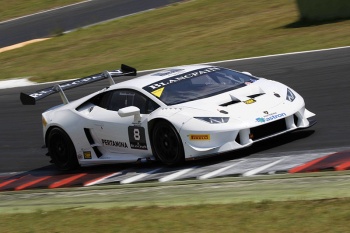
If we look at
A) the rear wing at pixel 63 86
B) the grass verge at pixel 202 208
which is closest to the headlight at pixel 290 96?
the grass verge at pixel 202 208

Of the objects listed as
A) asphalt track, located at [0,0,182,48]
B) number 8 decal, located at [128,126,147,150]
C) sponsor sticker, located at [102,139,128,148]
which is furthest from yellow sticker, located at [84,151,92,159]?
asphalt track, located at [0,0,182,48]

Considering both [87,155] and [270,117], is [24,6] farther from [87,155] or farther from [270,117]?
[270,117]

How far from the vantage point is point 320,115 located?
11.0 m

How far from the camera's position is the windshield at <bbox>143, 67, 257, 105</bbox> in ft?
31.9

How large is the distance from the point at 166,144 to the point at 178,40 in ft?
40.9

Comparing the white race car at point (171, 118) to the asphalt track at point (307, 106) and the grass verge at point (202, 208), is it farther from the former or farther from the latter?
the grass verge at point (202, 208)

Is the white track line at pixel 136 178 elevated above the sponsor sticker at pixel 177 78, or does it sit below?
below

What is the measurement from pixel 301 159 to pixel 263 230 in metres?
3.09

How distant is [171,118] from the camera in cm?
922

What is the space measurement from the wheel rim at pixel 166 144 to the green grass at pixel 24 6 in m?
24.9

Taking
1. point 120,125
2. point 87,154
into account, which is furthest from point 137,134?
point 87,154

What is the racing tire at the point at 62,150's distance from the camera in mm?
10789

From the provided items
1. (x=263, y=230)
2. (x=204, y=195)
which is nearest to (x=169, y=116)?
(x=204, y=195)

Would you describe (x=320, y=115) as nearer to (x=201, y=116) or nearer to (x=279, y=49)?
(x=201, y=116)
